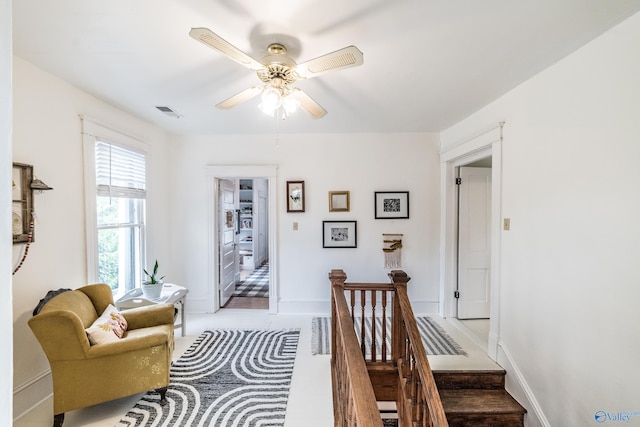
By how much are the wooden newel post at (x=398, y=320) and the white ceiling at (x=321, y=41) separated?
1626mm

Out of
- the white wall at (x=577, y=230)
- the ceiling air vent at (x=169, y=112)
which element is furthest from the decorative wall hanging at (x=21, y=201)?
the white wall at (x=577, y=230)

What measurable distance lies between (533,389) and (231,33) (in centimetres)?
336

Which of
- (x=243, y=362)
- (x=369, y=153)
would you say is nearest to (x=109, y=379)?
(x=243, y=362)

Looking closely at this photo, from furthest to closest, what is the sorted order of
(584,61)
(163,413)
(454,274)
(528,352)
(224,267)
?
(224,267) < (454,274) < (528,352) < (163,413) < (584,61)

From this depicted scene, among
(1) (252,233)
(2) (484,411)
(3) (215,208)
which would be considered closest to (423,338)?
(2) (484,411)

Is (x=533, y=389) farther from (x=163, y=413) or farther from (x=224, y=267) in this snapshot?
(x=224, y=267)

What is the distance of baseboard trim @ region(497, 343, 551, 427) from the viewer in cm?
204

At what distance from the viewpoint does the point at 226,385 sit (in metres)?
2.30

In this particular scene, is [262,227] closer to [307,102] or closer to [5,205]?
[307,102]

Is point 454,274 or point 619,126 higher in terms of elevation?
point 619,126

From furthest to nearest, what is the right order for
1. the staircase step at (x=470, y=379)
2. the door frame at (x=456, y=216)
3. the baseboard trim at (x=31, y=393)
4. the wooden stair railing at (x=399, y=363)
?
the door frame at (x=456, y=216) → the staircase step at (x=470, y=379) → the baseboard trim at (x=31, y=393) → the wooden stair railing at (x=399, y=363)

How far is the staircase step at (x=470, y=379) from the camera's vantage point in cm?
242

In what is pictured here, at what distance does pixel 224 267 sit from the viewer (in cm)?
416

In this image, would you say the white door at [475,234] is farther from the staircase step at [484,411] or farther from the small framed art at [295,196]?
the small framed art at [295,196]
